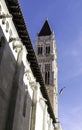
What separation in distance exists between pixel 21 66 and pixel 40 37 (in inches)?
1734

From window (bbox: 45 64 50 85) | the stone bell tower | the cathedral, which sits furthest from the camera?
window (bbox: 45 64 50 85)

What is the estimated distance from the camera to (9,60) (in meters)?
13.3

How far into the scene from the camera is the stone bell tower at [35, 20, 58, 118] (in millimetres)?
46156

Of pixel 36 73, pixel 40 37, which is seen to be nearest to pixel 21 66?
pixel 36 73

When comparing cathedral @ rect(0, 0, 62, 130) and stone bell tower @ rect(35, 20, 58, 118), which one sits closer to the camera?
cathedral @ rect(0, 0, 62, 130)

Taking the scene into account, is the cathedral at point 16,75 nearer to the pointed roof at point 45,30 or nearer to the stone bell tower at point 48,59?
the stone bell tower at point 48,59

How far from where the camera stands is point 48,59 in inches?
2051

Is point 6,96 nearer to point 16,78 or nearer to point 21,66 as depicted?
point 16,78

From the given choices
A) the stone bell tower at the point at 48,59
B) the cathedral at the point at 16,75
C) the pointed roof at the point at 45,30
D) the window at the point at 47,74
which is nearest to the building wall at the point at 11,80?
the cathedral at the point at 16,75

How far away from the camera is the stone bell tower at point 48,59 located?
46.2m

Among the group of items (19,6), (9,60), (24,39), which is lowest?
(9,60)

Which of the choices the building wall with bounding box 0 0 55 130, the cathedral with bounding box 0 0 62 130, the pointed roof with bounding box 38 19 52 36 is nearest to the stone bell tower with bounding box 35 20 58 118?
the pointed roof with bounding box 38 19 52 36

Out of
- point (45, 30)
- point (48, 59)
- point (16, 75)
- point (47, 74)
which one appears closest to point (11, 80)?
point (16, 75)

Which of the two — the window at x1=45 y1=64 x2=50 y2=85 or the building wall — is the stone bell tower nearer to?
the window at x1=45 y1=64 x2=50 y2=85
